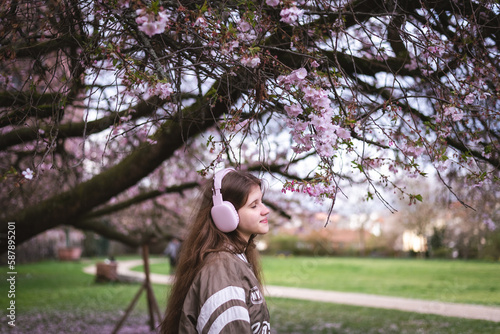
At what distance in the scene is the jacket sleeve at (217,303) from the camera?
6.37 feet

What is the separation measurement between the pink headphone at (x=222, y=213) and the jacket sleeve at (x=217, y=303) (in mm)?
199

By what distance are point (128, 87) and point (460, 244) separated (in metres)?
24.1

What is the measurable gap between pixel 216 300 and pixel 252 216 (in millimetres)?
486

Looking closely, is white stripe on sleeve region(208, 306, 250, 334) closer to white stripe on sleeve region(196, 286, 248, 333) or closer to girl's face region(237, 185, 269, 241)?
white stripe on sleeve region(196, 286, 248, 333)

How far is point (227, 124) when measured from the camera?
2.46 meters

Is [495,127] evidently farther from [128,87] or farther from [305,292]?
[305,292]

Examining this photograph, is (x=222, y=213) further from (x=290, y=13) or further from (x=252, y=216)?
(x=290, y=13)

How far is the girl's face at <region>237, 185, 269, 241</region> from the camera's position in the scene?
2326 mm

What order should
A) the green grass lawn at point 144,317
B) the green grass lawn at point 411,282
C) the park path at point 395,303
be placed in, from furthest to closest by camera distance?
the green grass lawn at point 411,282, the park path at point 395,303, the green grass lawn at point 144,317

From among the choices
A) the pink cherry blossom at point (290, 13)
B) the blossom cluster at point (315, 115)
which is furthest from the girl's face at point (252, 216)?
the pink cherry blossom at point (290, 13)

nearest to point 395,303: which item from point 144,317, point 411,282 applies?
point 411,282

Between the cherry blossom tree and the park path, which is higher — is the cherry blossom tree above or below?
above

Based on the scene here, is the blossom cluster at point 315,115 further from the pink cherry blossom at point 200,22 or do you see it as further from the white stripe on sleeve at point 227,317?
the white stripe on sleeve at point 227,317

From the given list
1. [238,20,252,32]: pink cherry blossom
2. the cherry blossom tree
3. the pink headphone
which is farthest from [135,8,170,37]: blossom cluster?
the pink headphone
